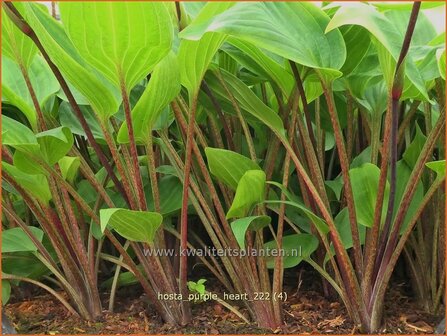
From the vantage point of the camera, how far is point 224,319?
0.77 meters

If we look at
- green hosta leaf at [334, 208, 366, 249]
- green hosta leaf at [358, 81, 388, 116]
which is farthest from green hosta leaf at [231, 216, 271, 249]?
green hosta leaf at [358, 81, 388, 116]

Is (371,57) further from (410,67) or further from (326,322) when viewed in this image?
(326,322)

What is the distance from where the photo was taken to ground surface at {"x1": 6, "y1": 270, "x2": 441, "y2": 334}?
73 centimetres

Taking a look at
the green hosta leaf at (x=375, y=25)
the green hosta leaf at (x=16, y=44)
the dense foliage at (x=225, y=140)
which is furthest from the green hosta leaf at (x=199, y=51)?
the green hosta leaf at (x=16, y=44)

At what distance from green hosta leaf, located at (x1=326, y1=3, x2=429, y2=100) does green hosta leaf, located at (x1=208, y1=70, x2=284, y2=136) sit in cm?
15

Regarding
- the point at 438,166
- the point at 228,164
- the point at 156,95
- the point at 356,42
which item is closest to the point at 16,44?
the point at 156,95

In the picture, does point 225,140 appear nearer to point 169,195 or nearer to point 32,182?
point 169,195

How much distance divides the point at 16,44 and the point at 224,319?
48 cm

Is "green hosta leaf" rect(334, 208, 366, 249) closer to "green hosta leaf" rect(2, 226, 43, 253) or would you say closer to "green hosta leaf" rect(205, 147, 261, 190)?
"green hosta leaf" rect(205, 147, 261, 190)

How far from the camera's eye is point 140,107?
0.64m

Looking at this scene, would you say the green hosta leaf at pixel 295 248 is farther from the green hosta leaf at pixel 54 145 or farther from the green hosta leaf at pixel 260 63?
the green hosta leaf at pixel 54 145

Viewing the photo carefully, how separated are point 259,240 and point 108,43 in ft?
1.16

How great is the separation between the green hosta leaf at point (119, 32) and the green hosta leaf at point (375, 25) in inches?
6.8

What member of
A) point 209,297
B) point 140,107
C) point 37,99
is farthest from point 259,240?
point 37,99
